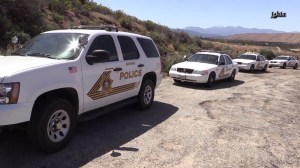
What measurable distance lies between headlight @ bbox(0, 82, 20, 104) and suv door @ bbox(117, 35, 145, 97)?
265cm

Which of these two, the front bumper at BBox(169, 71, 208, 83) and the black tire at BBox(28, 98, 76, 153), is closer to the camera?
the black tire at BBox(28, 98, 76, 153)

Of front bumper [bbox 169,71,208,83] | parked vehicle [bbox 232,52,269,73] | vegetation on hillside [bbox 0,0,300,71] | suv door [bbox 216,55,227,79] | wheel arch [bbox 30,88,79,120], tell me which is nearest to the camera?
wheel arch [bbox 30,88,79,120]

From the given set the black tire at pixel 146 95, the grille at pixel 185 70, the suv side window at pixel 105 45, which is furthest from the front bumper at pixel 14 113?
the grille at pixel 185 70

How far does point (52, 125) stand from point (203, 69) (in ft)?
30.3

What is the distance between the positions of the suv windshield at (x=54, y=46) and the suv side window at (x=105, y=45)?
298 mm

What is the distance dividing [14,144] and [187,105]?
211 inches

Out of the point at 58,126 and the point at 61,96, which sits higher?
the point at 61,96

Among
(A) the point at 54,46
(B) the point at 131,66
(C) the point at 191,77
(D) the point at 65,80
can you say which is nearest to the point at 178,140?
(B) the point at 131,66

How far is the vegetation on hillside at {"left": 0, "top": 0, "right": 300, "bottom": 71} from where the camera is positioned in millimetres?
17108

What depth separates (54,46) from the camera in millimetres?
6145

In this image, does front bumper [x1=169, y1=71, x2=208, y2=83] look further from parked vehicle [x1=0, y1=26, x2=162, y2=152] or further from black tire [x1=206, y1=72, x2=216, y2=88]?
parked vehicle [x1=0, y1=26, x2=162, y2=152]

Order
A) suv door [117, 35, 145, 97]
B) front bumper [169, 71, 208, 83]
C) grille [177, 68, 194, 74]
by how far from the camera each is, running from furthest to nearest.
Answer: grille [177, 68, 194, 74] → front bumper [169, 71, 208, 83] → suv door [117, 35, 145, 97]

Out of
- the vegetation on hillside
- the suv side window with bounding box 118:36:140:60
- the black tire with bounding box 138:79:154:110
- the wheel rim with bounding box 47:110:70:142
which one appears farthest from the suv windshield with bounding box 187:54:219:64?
the wheel rim with bounding box 47:110:70:142

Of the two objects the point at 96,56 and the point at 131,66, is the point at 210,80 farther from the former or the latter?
the point at 96,56
